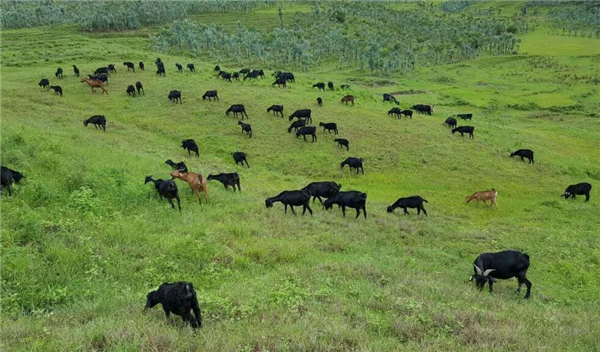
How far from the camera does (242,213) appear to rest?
53.4 feet

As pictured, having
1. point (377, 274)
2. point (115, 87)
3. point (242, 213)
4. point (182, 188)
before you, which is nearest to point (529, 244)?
point (377, 274)

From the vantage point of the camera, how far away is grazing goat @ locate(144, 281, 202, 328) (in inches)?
291

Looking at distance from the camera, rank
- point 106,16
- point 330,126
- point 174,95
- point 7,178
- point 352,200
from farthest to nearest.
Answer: point 106,16
point 174,95
point 330,126
point 352,200
point 7,178

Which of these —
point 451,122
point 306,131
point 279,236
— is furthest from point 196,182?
point 451,122

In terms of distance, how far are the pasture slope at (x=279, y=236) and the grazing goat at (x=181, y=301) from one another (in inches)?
8.9

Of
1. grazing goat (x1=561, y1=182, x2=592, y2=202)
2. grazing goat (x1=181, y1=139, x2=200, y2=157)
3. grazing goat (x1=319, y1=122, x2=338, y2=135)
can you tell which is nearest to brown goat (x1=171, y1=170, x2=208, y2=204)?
grazing goat (x1=181, y1=139, x2=200, y2=157)

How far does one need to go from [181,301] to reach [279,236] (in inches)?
278

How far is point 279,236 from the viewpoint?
1431 cm

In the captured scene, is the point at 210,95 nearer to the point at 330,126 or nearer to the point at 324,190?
the point at 330,126

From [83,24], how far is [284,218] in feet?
487

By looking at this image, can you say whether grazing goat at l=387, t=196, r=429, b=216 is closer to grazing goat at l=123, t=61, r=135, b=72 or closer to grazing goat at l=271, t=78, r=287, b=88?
grazing goat at l=271, t=78, r=287, b=88

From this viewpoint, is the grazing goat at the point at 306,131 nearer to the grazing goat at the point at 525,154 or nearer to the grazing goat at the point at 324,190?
the grazing goat at the point at 324,190

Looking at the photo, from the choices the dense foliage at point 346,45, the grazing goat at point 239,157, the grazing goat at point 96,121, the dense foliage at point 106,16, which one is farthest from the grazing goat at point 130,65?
the dense foliage at point 106,16

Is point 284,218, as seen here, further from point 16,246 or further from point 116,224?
point 16,246
